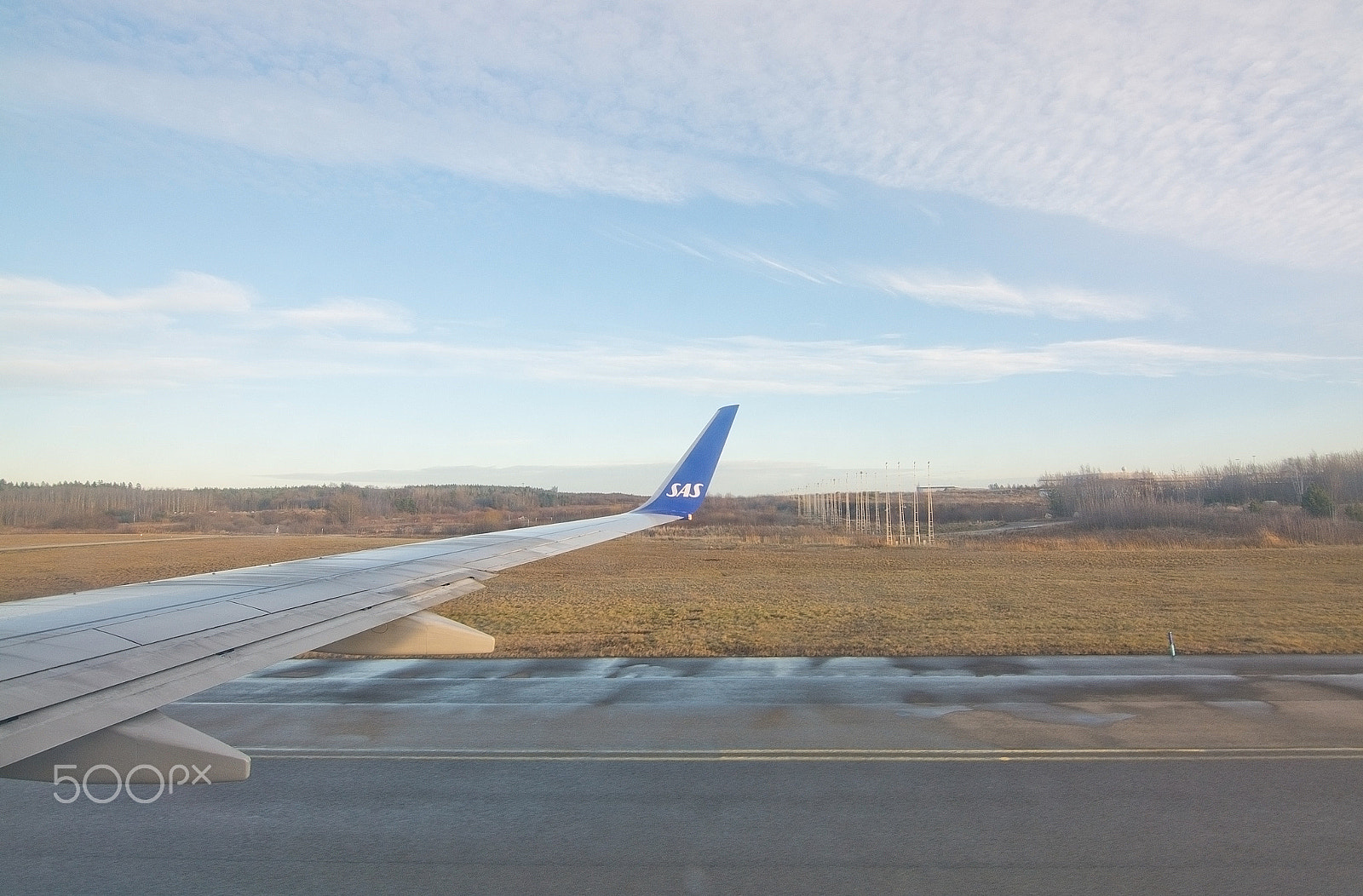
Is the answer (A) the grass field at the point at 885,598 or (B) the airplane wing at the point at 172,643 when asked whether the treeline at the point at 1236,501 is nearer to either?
(A) the grass field at the point at 885,598

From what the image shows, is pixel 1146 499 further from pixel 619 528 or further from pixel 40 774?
pixel 40 774

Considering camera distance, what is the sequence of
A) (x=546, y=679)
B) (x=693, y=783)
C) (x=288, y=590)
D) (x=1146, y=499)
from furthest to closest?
(x=1146, y=499) < (x=546, y=679) < (x=693, y=783) < (x=288, y=590)

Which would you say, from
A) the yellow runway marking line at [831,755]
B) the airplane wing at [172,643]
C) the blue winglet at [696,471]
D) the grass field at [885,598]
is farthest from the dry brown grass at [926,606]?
the airplane wing at [172,643]

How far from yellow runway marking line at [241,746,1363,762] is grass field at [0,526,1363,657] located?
17.3ft

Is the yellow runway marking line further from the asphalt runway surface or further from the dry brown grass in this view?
the dry brown grass

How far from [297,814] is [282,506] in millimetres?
79383

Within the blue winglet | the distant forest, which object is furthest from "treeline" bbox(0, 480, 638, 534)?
the blue winglet

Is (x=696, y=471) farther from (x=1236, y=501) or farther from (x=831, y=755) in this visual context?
(x=1236, y=501)

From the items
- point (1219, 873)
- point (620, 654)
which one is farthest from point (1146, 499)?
point (1219, 873)

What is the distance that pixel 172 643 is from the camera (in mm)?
3873

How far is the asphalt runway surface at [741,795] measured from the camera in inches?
206

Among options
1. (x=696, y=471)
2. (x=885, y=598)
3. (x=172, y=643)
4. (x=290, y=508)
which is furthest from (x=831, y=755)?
(x=290, y=508)

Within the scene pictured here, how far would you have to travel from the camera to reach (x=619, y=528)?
467 inches

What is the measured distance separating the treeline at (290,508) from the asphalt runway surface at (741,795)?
23551 millimetres
